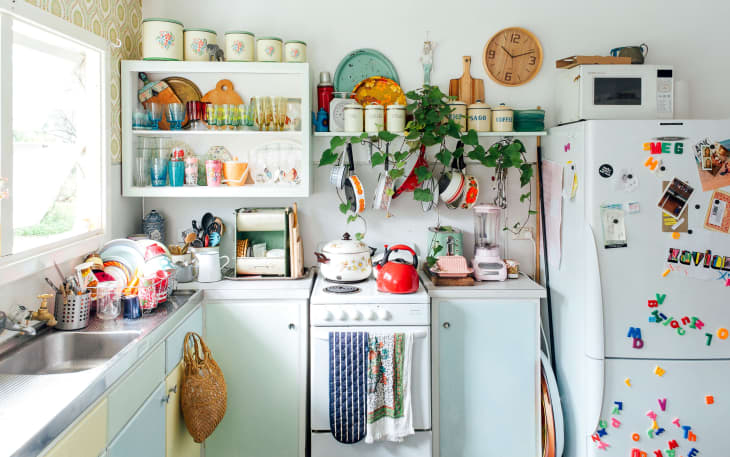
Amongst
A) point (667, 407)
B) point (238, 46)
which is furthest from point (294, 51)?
point (667, 407)

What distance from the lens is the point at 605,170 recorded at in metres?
2.44

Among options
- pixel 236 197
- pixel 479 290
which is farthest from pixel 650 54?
pixel 236 197

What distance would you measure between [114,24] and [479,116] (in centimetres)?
180

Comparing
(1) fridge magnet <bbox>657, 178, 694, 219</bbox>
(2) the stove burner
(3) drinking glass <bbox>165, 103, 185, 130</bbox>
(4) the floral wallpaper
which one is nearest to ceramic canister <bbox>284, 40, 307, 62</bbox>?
(3) drinking glass <bbox>165, 103, 185, 130</bbox>

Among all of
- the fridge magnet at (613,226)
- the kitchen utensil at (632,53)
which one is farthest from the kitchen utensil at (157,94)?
the kitchen utensil at (632,53)

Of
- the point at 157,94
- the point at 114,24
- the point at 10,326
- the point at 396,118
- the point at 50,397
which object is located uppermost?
the point at 114,24

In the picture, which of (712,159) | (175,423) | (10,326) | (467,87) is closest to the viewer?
(10,326)

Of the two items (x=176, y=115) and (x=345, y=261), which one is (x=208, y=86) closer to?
(x=176, y=115)

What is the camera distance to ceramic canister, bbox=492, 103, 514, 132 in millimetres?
2898

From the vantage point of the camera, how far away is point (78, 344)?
6.73 ft

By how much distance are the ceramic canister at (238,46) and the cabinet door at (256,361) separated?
46.7 inches

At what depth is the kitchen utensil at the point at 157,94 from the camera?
9.29 feet

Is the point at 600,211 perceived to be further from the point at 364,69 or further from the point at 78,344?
the point at 78,344

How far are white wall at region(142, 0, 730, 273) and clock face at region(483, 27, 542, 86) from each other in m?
0.04
